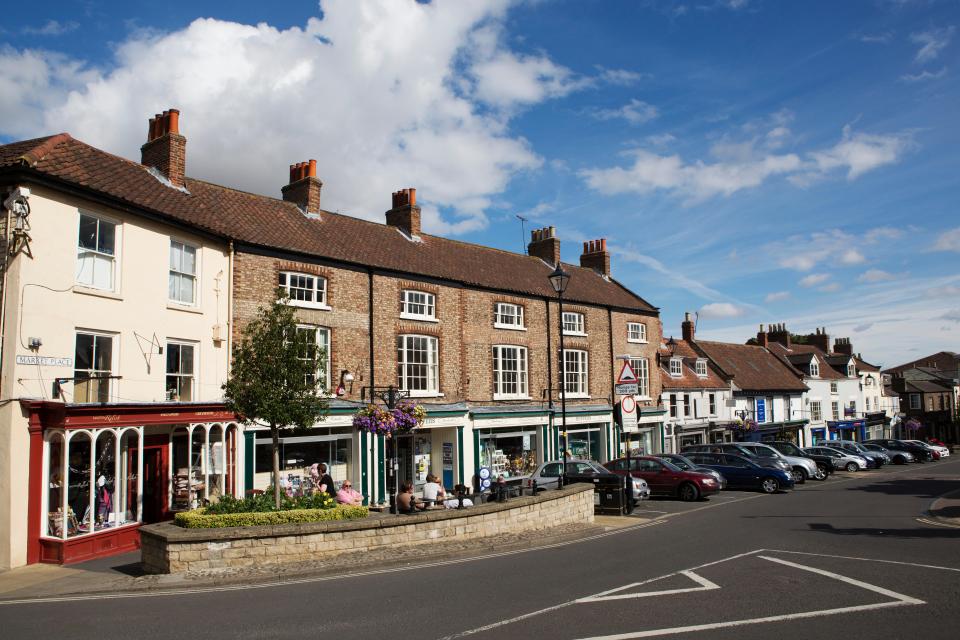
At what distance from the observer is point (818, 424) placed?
5572 cm

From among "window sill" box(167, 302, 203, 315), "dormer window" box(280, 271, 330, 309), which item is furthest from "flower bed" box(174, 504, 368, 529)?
"dormer window" box(280, 271, 330, 309)

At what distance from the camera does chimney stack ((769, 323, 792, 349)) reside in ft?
195

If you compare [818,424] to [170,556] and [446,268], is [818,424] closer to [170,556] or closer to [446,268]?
[446,268]

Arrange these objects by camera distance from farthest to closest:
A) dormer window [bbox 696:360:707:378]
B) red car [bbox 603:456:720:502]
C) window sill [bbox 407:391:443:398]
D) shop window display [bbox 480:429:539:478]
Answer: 1. dormer window [bbox 696:360:707:378]
2. shop window display [bbox 480:429:539:478]
3. window sill [bbox 407:391:443:398]
4. red car [bbox 603:456:720:502]

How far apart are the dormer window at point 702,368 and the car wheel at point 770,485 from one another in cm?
1804

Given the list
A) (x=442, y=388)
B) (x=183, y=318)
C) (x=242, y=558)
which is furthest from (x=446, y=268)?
(x=242, y=558)

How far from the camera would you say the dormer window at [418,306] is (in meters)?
25.5

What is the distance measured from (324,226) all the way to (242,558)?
1508 cm

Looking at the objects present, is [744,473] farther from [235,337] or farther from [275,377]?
[275,377]

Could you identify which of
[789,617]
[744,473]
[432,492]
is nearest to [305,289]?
[432,492]

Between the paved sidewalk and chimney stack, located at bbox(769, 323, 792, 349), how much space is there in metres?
50.1

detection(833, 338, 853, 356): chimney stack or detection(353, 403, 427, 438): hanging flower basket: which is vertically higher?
detection(833, 338, 853, 356): chimney stack

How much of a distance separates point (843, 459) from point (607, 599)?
32.7 m

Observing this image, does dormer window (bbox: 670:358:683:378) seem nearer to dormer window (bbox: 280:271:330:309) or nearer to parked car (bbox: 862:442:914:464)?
parked car (bbox: 862:442:914:464)
